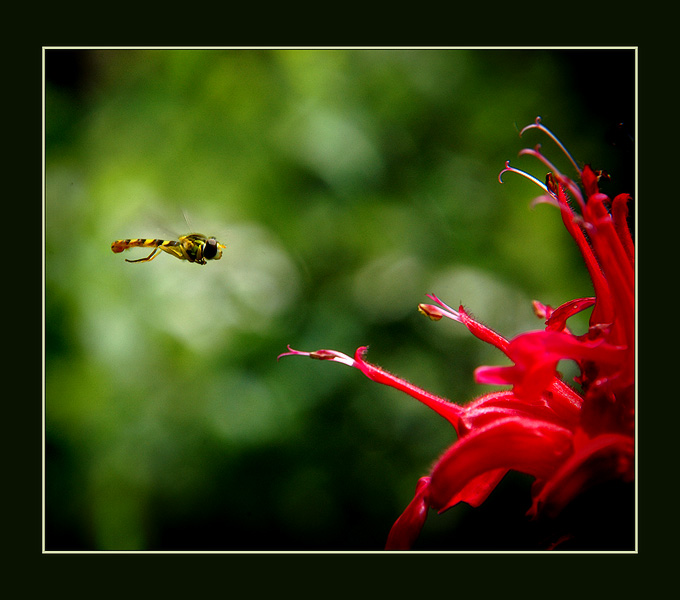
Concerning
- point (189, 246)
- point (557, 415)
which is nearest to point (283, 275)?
point (189, 246)

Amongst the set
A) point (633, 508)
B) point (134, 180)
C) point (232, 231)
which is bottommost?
point (633, 508)

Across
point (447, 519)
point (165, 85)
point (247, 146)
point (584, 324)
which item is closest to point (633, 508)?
point (447, 519)

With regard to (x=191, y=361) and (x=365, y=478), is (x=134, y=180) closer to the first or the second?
(x=191, y=361)

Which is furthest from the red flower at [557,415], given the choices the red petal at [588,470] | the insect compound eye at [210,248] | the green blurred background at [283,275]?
the green blurred background at [283,275]

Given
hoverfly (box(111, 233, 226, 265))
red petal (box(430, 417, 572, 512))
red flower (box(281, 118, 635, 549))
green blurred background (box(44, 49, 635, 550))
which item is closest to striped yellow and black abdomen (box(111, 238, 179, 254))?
hoverfly (box(111, 233, 226, 265))

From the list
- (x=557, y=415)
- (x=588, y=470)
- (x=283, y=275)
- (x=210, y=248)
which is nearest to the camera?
(x=588, y=470)

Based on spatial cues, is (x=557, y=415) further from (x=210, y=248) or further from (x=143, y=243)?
(x=143, y=243)
